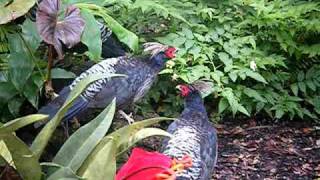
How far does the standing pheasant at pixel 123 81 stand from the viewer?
2811 millimetres

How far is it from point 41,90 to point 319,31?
2.34 m

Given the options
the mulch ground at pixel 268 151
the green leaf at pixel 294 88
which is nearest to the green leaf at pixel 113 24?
the mulch ground at pixel 268 151

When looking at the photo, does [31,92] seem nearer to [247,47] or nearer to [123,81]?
[123,81]

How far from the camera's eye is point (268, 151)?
4059mm

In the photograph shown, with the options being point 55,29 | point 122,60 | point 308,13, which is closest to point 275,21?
point 308,13

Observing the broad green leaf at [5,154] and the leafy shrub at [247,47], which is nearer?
the broad green leaf at [5,154]

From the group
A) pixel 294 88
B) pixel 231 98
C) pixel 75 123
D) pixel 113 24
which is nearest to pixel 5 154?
pixel 113 24

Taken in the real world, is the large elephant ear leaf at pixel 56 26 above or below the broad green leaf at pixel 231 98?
above

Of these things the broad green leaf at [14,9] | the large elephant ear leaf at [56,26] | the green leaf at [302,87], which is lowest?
the green leaf at [302,87]

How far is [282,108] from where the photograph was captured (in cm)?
441

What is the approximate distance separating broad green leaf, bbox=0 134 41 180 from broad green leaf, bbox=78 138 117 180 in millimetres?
102

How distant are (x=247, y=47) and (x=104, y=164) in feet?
10.4

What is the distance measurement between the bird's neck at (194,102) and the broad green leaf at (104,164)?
5.60 ft

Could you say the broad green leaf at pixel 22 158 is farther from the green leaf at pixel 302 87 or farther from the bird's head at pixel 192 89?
the green leaf at pixel 302 87
